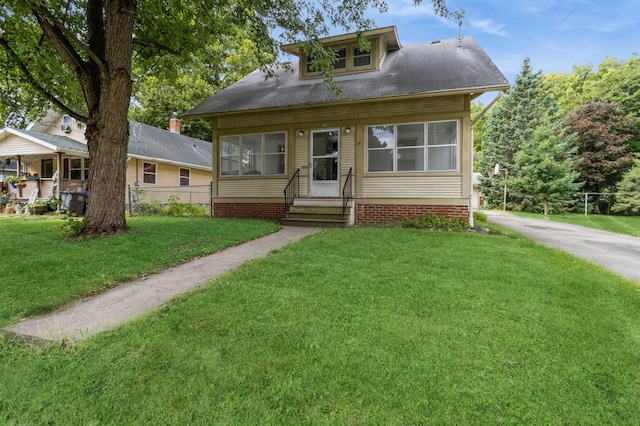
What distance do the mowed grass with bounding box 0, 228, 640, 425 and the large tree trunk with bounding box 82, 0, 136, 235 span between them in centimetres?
437

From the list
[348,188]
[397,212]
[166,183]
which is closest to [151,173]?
[166,183]

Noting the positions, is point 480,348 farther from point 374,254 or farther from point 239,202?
point 239,202

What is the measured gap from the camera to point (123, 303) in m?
3.37

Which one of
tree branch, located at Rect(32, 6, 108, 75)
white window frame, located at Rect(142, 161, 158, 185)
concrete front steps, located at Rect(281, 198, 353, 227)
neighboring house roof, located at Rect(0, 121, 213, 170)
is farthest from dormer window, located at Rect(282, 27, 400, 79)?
white window frame, located at Rect(142, 161, 158, 185)

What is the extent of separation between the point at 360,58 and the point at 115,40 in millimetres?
7099

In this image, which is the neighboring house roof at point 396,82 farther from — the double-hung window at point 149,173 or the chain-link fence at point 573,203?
the chain-link fence at point 573,203

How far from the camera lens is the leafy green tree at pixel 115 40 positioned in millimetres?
6527

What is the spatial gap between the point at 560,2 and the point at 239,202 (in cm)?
1370

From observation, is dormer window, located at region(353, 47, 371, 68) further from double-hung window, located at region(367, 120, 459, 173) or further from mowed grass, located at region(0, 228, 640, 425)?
mowed grass, located at region(0, 228, 640, 425)

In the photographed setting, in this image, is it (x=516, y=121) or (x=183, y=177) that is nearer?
(x=183, y=177)

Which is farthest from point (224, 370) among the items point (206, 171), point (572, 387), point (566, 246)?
point (206, 171)

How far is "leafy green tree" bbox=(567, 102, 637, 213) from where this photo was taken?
18438 millimetres

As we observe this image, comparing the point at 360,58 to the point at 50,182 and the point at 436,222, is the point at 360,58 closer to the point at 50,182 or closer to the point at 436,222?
the point at 436,222

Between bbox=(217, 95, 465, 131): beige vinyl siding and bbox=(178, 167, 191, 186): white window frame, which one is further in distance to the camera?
bbox=(178, 167, 191, 186): white window frame
